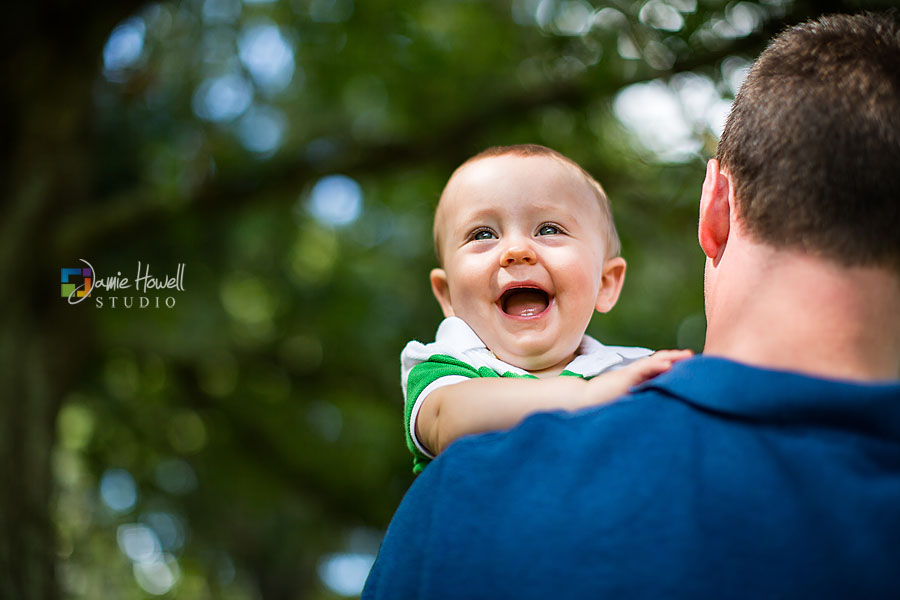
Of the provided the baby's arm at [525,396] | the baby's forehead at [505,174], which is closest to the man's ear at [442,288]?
the baby's forehead at [505,174]

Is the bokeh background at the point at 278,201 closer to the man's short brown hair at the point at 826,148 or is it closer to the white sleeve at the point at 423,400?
the man's short brown hair at the point at 826,148

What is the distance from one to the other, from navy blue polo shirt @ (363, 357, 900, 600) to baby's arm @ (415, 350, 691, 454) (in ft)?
0.40

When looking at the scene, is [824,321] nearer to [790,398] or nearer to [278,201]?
[790,398]

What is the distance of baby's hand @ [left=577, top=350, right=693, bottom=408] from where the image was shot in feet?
4.73

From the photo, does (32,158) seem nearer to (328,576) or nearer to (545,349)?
(545,349)

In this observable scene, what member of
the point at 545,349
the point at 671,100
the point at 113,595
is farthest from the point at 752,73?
the point at 113,595

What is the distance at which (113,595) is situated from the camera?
39.4 feet

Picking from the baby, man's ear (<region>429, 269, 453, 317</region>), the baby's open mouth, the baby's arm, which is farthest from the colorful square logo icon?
the baby's arm

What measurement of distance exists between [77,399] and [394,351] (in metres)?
→ 3.63

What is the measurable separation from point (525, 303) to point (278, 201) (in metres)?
4.49

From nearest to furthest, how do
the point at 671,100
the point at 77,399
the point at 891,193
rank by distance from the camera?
the point at 891,193
the point at 671,100
the point at 77,399

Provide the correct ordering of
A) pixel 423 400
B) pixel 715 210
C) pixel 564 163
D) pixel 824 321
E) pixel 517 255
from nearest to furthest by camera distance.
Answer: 1. pixel 824 321
2. pixel 715 210
3. pixel 423 400
4. pixel 517 255
5. pixel 564 163

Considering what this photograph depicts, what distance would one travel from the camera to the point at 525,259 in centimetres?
183

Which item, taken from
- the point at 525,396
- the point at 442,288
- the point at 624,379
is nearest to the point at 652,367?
the point at 624,379
